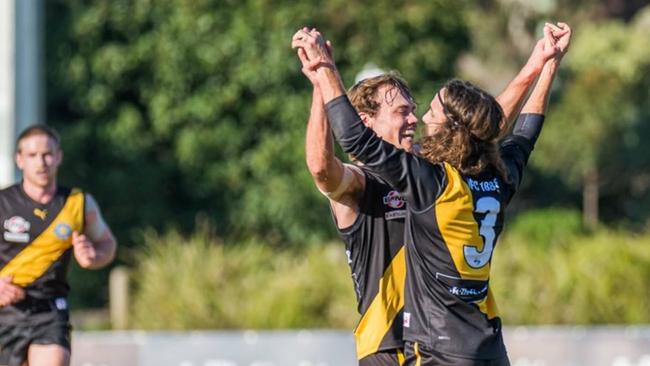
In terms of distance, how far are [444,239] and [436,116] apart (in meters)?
0.55

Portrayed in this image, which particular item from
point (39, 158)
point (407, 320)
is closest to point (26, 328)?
point (39, 158)

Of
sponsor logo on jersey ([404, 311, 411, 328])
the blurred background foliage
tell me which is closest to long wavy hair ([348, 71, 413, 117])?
sponsor logo on jersey ([404, 311, 411, 328])

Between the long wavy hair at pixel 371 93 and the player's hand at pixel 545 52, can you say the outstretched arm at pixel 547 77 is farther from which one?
the long wavy hair at pixel 371 93

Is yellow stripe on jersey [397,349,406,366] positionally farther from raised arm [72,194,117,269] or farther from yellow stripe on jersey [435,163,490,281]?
raised arm [72,194,117,269]

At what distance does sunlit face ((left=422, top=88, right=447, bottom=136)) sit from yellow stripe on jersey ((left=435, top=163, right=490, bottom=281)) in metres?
0.19

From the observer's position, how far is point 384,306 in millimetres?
7098

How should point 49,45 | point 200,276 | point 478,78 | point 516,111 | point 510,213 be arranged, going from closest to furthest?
point 516,111 → point 200,276 → point 49,45 → point 510,213 → point 478,78

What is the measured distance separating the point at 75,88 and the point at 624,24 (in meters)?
18.9

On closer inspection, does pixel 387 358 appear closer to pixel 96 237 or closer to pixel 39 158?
pixel 96 237

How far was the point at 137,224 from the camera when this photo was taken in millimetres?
24562

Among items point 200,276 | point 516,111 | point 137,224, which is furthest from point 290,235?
point 516,111

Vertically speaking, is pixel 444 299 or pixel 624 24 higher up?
pixel 624 24

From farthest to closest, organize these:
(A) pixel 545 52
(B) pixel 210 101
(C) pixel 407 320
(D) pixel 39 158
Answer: (B) pixel 210 101, (D) pixel 39 158, (A) pixel 545 52, (C) pixel 407 320

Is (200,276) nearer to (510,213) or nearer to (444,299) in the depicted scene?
(444,299)
